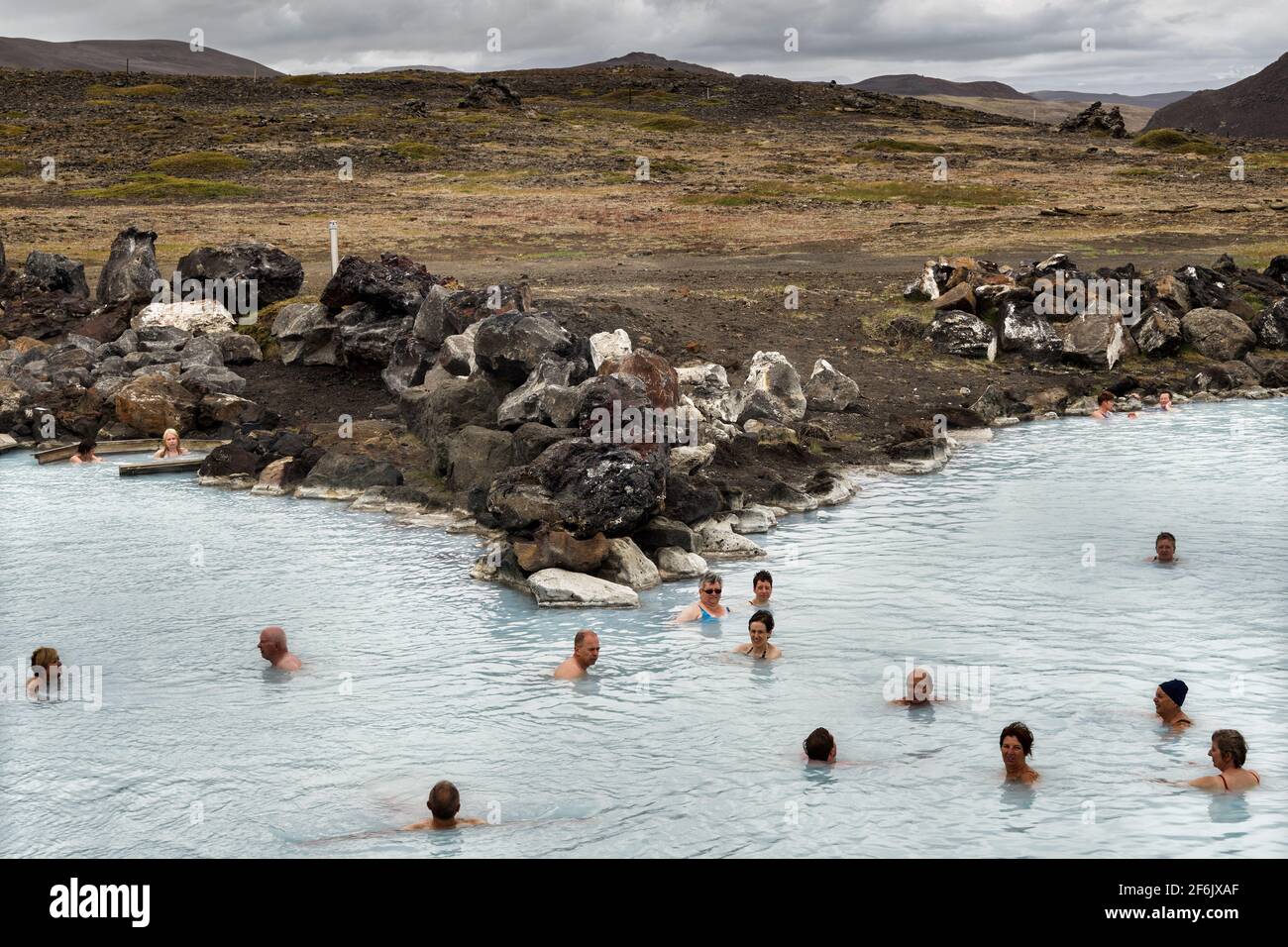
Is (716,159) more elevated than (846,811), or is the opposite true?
(716,159)

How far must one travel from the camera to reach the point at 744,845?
433 inches

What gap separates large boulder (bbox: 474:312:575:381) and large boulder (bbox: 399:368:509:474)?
12.9 inches

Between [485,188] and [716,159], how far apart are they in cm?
1799

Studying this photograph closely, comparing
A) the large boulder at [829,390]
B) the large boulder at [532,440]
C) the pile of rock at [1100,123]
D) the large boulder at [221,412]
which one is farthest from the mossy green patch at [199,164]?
the pile of rock at [1100,123]

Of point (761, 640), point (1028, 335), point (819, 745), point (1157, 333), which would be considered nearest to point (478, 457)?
point (761, 640)

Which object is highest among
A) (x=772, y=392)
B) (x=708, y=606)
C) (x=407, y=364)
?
(x=407, y=364)

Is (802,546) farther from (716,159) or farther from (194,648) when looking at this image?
(716,159)

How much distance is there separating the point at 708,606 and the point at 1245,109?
14050 cm

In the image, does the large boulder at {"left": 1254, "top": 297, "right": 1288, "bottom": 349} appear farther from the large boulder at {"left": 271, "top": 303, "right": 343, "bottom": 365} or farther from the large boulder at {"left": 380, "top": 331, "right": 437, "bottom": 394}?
the large boulder at {"left": 271, "top": 303, "right": 343, "bottom": 365}

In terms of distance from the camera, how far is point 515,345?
2300 centimetres

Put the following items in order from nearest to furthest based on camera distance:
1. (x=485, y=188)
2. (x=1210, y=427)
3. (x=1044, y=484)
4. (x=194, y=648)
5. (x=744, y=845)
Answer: (x=744, y=845), (x=194, y=648), (x=1044, y=484), (x=1210, y=427), (x=485, y=188)

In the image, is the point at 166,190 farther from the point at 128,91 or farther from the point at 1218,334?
the point at 128,91
